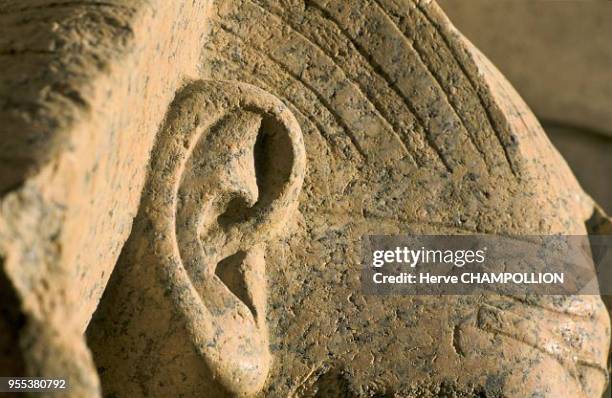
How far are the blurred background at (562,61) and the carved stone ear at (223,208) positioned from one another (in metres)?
1.59

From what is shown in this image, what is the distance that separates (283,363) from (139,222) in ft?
1.08

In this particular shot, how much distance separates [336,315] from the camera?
1447mm

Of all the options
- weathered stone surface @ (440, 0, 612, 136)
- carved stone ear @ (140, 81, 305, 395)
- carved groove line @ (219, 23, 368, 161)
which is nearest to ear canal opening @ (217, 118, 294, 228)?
carved stone ear @ (140, 81, 305, 395)

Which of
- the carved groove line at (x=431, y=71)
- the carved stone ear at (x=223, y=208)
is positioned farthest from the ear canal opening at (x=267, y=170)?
the carved groove line at (x=431, y=71)

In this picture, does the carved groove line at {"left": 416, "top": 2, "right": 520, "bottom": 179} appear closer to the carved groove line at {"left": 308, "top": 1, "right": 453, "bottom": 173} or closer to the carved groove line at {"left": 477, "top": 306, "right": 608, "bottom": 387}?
the carved groove line at {"left": 308, "top": 1, "right": 453, "bottom": 173}

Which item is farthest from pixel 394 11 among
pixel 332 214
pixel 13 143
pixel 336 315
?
pixel 13 143

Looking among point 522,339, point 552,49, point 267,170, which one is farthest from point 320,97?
point 552,49

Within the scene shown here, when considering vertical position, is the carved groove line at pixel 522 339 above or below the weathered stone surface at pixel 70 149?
below

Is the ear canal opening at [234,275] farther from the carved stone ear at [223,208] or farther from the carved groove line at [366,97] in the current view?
the carved groove line at [366,97]

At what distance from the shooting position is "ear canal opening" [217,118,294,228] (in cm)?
134

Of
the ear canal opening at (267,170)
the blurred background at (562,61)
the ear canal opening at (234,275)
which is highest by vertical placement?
the blurred background at (562,61)

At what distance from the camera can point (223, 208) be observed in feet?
4.32

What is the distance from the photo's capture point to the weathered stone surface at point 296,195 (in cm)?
114

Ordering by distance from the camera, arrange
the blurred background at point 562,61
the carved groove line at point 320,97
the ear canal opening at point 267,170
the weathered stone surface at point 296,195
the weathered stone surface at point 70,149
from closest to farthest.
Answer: the weathered stone surface at point 70,149 < the weathered stone surface at point 296,195 < the ear canal opening at point 267,170 < the carved groove line at point 320,97 < the blurred background at point 562,61
